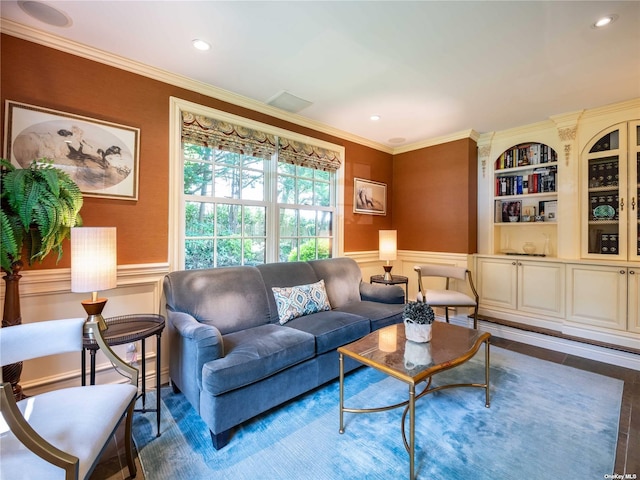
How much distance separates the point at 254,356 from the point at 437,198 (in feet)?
11.3

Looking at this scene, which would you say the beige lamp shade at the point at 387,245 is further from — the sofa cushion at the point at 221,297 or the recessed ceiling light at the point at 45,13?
the recessed ceiling light at the point at 45,13

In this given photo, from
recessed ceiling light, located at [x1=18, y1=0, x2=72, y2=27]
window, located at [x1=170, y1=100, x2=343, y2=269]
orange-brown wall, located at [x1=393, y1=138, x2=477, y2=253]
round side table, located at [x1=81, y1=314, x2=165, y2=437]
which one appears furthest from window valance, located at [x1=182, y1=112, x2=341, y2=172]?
round side table, located at [x1=81, y1=314, x2=165, y2=437]

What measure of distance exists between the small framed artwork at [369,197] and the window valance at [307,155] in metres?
0.50

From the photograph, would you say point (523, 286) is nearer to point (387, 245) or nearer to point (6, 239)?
point (387, 245)

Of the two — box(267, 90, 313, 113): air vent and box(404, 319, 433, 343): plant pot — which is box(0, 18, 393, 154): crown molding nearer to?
box(267, 90, 313, 113): air vent

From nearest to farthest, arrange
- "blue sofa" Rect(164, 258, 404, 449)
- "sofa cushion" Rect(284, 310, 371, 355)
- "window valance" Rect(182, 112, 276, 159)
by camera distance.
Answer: "blue sofa" Rect(164, 258, 404, 449) → "sofa cushion" Rect(284, 310, 371, 355) → "window valance" Rect(182, 112, 276, 159)

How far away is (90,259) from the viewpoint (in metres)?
1.76

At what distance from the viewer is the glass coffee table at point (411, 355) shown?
1.54 m

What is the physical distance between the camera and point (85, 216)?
215 cm

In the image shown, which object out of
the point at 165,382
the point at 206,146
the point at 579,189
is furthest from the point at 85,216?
the point at 579,189

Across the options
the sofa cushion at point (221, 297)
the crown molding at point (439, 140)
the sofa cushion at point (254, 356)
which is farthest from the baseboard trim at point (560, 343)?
the sofa cushion at point (221, 297)

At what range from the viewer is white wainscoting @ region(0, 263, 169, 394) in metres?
1.97

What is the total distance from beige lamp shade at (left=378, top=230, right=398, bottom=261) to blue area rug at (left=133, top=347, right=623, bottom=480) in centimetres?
186

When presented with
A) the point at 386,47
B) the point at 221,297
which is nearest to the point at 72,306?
the point at 221,297
